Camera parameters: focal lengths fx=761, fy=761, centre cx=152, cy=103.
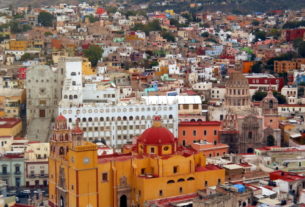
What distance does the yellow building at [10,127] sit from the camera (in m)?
73.8

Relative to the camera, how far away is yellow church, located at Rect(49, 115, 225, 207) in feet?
179

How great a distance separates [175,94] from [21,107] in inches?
679

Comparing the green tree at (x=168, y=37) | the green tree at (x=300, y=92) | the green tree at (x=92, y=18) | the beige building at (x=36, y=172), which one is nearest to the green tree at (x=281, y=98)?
the green tree at (x=300, y=92)

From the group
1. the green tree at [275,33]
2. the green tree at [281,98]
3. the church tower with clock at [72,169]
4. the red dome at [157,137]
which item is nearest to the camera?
the church tower with clock at [72,169]

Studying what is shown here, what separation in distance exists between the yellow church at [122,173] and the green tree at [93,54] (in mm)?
54034

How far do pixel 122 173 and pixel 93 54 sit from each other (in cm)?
5820

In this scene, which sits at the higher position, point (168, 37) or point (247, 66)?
point (168, 37)

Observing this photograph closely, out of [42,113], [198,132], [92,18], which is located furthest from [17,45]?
[198,132]

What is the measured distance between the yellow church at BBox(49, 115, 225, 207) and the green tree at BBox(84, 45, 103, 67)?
5403 cm

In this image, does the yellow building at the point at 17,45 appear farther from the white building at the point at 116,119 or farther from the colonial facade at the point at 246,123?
the colonial facade at the point at 246,123

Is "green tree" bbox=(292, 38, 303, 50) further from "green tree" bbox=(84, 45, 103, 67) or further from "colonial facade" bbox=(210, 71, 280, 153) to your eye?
"colonial facade" bbox=(210, 71, 280, 153)

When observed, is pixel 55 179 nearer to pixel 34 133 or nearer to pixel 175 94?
pixel 34 133

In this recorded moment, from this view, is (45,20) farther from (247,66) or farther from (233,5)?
(233,5)

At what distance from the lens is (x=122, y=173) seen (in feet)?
186
